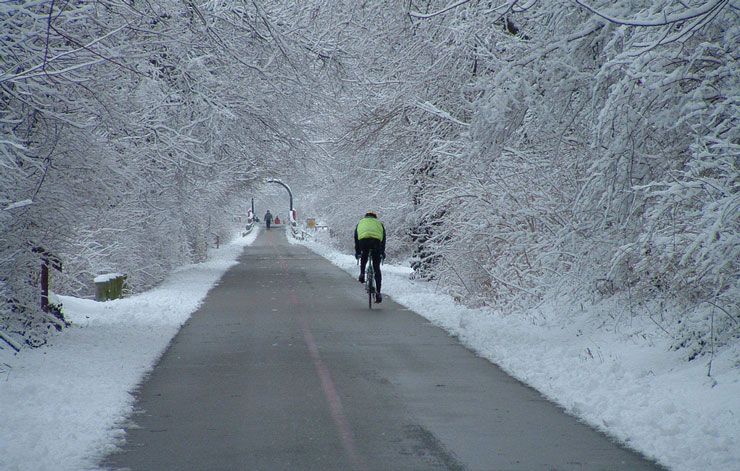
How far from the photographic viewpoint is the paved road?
7.91 m

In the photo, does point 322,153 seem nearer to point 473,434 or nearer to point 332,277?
point 332,277

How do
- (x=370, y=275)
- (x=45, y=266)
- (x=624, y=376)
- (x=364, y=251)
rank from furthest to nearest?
(x=370, y=275) → (x=364, y=251) → (x=45, y=266) → (x=624, y=376)

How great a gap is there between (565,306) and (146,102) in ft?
29.9

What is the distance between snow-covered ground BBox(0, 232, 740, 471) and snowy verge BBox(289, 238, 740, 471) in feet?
0.06

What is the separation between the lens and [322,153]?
29625 millimetres

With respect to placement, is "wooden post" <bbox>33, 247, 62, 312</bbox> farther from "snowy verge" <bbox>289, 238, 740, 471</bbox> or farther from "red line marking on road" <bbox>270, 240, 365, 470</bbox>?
"snowy verge" <bbox>289, 238, 740, 471</bbox>

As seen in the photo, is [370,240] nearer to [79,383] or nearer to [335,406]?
[79,383]

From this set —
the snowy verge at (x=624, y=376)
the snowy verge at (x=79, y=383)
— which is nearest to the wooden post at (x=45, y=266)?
the snowy verge at (x=79, y=383)

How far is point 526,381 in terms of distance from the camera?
1189 centimetres

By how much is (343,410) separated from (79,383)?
3296mm

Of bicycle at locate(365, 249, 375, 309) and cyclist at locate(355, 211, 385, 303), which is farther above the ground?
cyclist at locate(355, 211, 385, 303)

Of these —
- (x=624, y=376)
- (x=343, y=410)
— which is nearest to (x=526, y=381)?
(x=624, y=376)

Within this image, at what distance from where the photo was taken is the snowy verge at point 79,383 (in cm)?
806

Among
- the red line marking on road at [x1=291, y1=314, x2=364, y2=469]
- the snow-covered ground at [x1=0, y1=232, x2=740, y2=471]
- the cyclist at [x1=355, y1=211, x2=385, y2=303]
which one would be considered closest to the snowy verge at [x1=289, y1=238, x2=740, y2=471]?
the snow-covered ground at [x1=0, y1=232, x2=740, y2=471]
